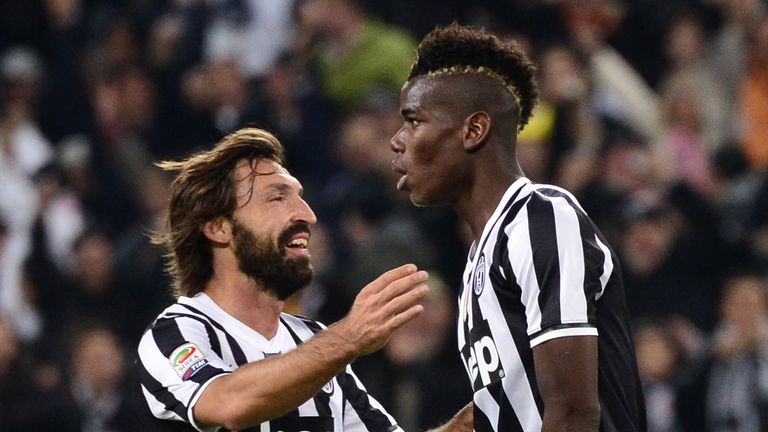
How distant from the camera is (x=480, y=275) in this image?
4.51 metres

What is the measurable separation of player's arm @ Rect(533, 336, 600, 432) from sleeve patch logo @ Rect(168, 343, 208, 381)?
1204mm

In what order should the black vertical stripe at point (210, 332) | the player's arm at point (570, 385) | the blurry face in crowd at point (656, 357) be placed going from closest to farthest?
the player's arm at point (570, 385), the black vertical stripe at point (210, 332), the blurry face in crowd at point (656, 357)

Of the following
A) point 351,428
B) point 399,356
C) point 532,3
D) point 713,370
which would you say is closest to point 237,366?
point 351,428

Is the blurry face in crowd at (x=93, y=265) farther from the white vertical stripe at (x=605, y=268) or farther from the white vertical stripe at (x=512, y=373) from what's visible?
the white vertical stripe at (x=605, y=268)

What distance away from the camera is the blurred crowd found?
901 cm

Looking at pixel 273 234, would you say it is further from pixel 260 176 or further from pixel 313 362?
pixel 313 362

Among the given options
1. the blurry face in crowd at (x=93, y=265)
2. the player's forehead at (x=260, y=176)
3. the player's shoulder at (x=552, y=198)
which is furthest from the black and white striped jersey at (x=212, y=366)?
the blurry face in crowd at (x=93, y=265)

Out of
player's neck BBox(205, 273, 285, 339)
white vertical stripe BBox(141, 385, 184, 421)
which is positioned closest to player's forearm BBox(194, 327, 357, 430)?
white vertical stripe BBox(141, 385, 184, 421)

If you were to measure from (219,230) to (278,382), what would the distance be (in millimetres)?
984

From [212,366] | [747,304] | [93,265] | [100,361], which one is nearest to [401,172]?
[212,366]

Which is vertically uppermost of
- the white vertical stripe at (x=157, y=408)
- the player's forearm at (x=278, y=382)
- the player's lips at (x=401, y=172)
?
the player's lips at (x=401, y=172)

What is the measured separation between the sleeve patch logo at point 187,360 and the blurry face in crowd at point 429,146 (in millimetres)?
868

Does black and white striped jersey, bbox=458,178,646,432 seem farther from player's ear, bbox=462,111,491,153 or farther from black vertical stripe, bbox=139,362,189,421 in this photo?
black vertical stripe, bbox=139,362,189,421

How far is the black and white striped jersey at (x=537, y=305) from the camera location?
422cm
